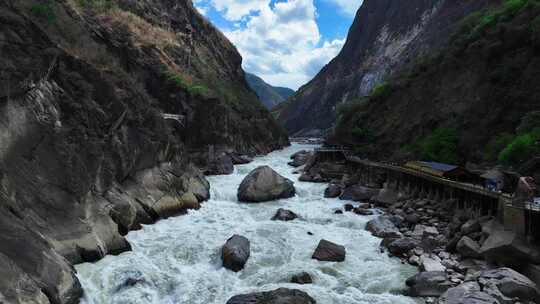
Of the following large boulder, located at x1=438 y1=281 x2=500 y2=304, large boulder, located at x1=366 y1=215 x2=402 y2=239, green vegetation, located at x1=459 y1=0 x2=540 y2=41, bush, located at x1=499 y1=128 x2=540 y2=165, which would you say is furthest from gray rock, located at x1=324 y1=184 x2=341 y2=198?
green vegetation, located at x1=459 y1=0 x2=540 y2=41

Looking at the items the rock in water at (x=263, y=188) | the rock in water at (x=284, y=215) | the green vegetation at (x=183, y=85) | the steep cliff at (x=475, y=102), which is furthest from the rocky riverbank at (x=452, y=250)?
the green vegetation at (x=183, y=85)

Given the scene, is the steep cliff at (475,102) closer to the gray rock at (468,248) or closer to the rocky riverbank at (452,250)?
the rocky riverbank at (452,250)

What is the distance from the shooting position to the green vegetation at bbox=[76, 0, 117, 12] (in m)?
61.8

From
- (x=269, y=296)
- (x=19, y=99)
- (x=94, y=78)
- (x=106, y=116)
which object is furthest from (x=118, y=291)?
(x=94, y=78)

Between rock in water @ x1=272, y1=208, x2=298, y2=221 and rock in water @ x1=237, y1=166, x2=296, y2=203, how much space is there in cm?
556

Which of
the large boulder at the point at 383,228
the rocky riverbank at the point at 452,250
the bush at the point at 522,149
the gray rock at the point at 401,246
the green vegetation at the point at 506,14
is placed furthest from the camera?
the green vegetation at the point at 506,14

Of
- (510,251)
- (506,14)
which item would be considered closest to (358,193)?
(510,251)

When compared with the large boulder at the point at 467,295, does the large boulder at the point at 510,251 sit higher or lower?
higher

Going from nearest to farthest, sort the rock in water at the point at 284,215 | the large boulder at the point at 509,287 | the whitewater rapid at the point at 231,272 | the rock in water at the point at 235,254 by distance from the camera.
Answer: the large boulder at the point at 509,287 < the whitewater rapid at the point at 231,272 < the rock in water at the point at 235,254 < the rock in water at the point at 284,215

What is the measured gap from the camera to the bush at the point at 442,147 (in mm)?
43312

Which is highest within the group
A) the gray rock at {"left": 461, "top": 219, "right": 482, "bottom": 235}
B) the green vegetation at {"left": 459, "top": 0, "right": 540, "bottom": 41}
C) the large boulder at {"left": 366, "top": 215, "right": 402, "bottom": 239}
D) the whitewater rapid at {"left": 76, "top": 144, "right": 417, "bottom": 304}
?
the green vegetation at {"left": 459, "top": 0, "right": 540, "bottom": 41}

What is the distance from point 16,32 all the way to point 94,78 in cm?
562

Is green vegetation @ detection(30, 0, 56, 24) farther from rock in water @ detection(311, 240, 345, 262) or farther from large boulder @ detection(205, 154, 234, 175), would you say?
large boulder @ detection(205, 154, 234, 175)

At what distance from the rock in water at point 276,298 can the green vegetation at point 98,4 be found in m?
58.7
